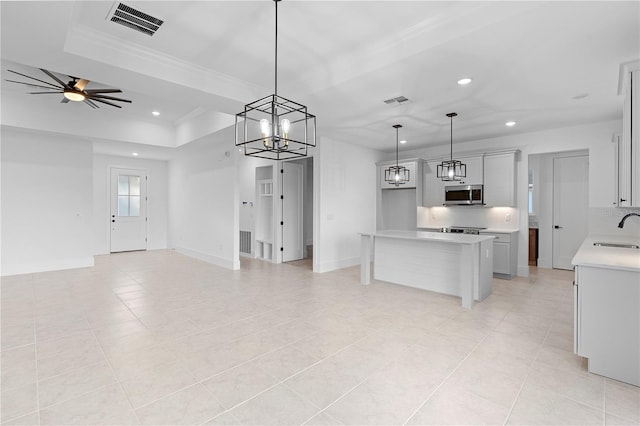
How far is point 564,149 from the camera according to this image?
17.8 ft

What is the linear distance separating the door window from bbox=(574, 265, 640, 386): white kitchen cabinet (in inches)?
374

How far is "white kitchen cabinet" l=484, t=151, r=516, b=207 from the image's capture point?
569cm

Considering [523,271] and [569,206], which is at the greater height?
[569,206]

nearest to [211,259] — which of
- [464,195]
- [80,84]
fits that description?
[80,84]

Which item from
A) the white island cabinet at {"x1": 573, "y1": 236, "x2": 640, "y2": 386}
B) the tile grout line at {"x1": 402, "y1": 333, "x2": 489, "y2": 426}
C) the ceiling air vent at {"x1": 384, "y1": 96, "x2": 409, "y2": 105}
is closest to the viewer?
the tile grout line at {"x1": 402, "y1": 333, "x2": 489, "y2": 426}

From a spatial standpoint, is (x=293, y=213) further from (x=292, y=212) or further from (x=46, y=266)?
(x=46, y=266)

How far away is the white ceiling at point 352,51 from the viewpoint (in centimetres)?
242

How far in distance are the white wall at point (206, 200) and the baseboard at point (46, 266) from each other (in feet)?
7.15

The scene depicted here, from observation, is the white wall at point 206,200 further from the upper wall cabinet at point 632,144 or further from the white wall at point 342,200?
the upper wall cabinet at point 632,144

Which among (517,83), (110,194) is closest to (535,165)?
(517,83)

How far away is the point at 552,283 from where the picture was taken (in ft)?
17.0

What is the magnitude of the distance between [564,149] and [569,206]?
4.73ft

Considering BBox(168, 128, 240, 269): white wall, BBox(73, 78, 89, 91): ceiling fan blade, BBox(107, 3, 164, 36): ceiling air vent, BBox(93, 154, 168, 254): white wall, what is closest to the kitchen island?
BBox(168, 128, 240, 269): white wall

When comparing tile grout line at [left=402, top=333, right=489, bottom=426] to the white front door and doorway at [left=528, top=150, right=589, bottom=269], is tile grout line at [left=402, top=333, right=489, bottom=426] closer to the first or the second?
doorway at [left=528, top=150, right=589, bottom=269]
